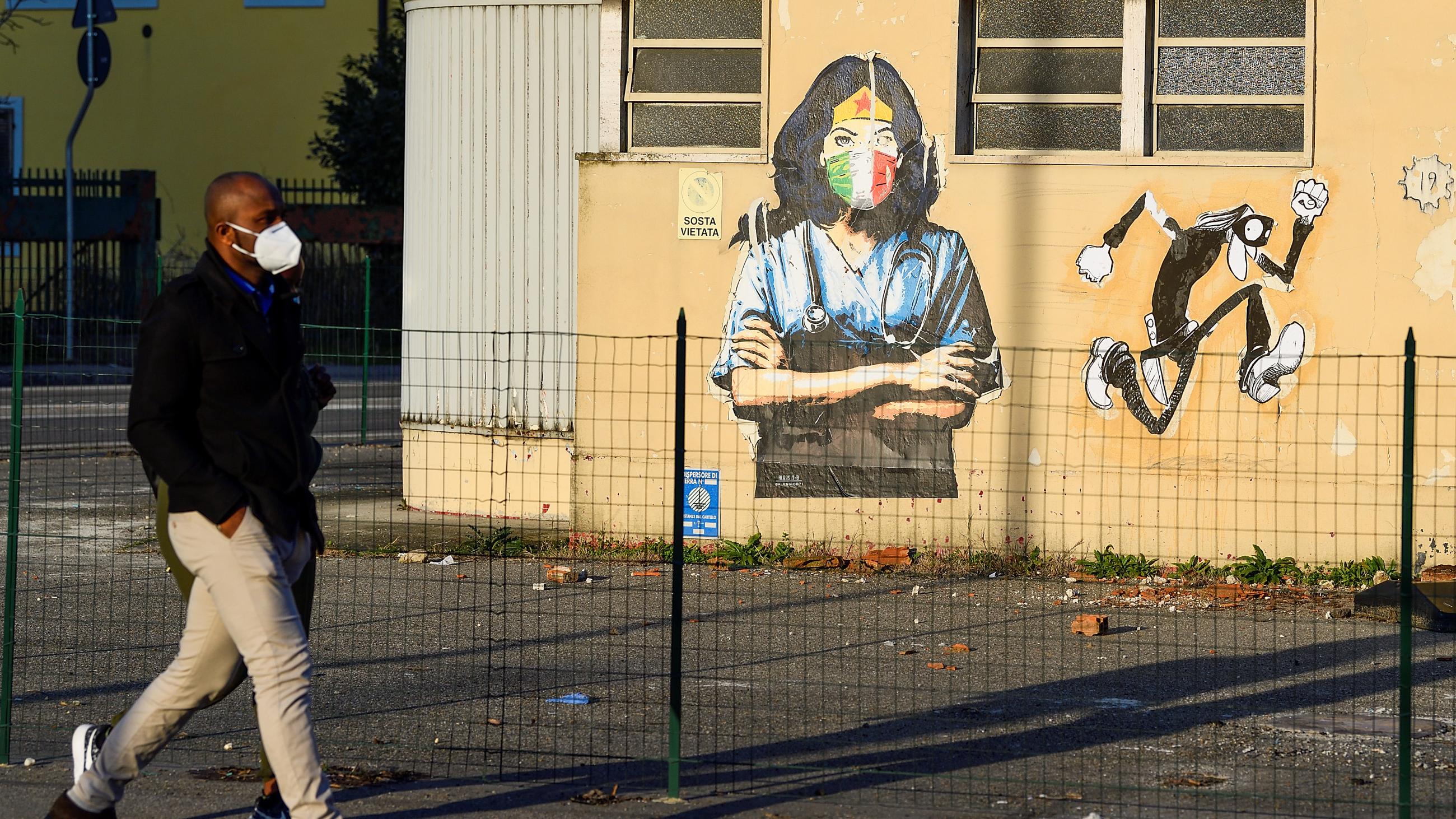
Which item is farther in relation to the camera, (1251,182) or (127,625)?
(1251,182)

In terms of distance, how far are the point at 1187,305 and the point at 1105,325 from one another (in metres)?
0.56

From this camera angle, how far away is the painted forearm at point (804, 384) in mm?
11133

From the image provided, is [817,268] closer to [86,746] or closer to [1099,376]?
[1099,376]

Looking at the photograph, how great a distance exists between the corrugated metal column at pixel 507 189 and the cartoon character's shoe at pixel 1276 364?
5.04 metres

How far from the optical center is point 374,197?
107ft

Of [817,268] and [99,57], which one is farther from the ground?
[99,57]

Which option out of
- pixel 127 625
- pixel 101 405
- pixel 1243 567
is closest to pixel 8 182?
pixel 101 405

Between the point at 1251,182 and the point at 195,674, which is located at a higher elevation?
the point at 1251,182

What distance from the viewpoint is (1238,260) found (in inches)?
424

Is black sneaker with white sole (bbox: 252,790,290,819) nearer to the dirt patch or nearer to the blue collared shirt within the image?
the blue collared shirt

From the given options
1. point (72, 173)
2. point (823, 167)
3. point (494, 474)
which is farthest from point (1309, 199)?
point (72, 173)

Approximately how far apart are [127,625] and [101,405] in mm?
11625

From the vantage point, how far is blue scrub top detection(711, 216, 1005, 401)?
11.1m

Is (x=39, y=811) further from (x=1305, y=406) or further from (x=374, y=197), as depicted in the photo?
(x=374, y=197)
